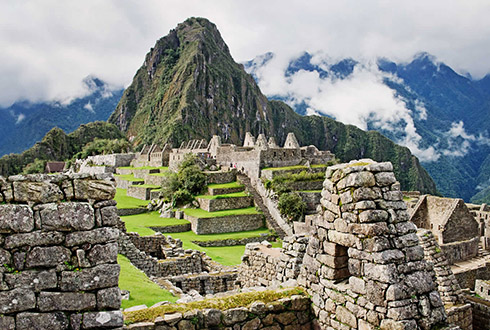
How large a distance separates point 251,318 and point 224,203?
30.4 m

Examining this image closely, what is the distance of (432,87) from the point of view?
15788cm

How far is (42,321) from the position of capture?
11.5ft

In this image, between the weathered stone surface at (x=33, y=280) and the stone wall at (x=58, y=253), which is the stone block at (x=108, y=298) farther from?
the weathered stone surface at (x=33, y=280)

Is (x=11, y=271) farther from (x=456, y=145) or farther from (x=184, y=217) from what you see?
(x=456, y=145)

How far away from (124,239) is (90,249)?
830 centimetres

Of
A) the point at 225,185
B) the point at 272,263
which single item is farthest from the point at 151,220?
the point at 272,263

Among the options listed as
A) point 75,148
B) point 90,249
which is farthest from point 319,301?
point 75,148

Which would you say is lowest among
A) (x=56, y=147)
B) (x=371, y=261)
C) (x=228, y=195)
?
(x=228, y=195)

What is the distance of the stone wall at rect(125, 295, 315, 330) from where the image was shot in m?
4.29

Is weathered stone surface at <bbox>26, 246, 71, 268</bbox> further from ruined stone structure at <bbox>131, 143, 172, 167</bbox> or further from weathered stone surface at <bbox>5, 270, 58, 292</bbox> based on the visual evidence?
ruined stone structure at <bbox>131, 143, 172, 167</bbox>

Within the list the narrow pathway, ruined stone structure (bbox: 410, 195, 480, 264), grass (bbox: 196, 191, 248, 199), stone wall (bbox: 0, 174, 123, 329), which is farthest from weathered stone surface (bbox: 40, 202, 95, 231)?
grass (bbox: 196, 191, 248, 199)

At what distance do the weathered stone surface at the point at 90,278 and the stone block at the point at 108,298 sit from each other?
5 cm

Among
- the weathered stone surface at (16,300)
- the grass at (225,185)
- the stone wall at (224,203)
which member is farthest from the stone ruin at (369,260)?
the grass at (225,185)

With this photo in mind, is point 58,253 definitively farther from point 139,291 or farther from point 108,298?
point 139,291
